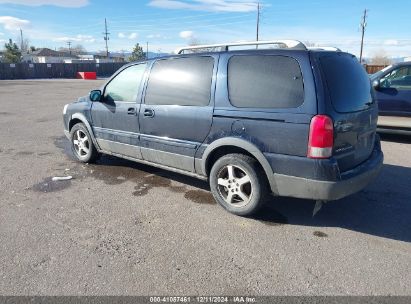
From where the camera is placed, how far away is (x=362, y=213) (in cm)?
407

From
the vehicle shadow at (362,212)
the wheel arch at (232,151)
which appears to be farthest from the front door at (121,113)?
the wheel arch at (232,151)

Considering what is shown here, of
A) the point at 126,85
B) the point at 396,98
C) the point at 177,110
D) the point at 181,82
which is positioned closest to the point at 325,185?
the point at 177,110

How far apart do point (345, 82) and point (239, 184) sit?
5.13 ft

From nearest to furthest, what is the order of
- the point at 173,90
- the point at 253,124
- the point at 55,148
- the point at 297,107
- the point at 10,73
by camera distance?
the point at 297,107 → the point at 253,124 → the point at 173,90 → the point at 55,148 → the point at 10,73

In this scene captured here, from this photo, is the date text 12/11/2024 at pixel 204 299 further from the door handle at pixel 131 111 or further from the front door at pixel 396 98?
the front door at pixel 396 98

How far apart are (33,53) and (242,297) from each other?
10682cm

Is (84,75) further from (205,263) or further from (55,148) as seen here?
(205,263)

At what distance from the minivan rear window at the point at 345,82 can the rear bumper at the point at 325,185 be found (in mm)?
658

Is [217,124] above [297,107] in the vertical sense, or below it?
below

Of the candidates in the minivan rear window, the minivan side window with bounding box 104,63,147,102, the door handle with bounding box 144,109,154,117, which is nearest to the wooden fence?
the minivan side window with bounding box 104,63,147,102

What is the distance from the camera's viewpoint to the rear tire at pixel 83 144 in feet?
19.4

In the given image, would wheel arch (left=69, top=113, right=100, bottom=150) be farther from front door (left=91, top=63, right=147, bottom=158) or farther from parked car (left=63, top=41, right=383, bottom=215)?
parked car (left=63, top=41, right=383, bottom=215)

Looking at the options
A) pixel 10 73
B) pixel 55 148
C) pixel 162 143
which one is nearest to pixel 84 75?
pixel 10 73

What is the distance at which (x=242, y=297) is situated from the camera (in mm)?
2648
